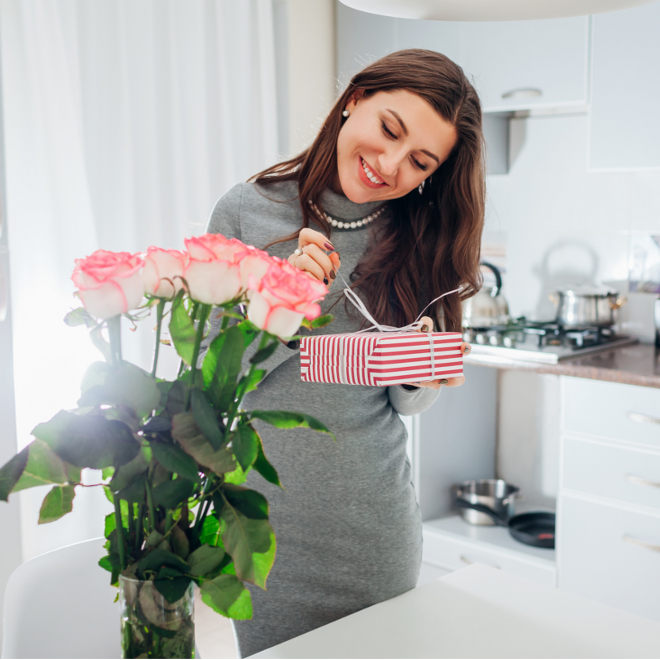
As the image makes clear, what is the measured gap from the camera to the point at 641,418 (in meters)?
1.96

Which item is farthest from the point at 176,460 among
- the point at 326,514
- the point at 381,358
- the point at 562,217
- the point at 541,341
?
the point at 562,217

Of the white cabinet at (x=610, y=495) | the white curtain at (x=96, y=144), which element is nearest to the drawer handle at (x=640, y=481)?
the white cabinet at (x=610, y=495)

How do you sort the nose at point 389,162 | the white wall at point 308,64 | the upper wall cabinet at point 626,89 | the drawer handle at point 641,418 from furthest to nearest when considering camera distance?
1. the white wall at point 308,64
2. the upper wall cabinet at point 626,89
3. the drawer handle at point 641,418
4. the nose at point 389,162

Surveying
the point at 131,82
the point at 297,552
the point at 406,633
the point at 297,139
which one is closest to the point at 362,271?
the point at 297,552

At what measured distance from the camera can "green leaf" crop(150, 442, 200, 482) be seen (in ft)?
1.81

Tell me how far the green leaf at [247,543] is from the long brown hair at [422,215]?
67cm

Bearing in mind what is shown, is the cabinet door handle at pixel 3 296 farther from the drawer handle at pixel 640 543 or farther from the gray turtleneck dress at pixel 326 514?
the drawer handle at pixel 640 543

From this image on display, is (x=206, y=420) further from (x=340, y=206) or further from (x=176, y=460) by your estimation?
(x=340, y=206)

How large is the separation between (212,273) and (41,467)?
0.20m

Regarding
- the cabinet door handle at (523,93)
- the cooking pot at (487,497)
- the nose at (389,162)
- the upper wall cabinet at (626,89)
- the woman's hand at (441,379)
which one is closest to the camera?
the woman's hand at (441,379)

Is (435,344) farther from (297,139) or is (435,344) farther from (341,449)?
(297,139)

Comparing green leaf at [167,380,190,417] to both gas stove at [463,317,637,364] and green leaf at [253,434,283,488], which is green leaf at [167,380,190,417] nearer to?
green leaf at [253,434,283,488]

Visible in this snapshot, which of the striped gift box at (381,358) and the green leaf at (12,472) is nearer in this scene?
the green leaf at (12,472)

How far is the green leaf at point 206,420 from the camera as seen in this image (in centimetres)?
56
